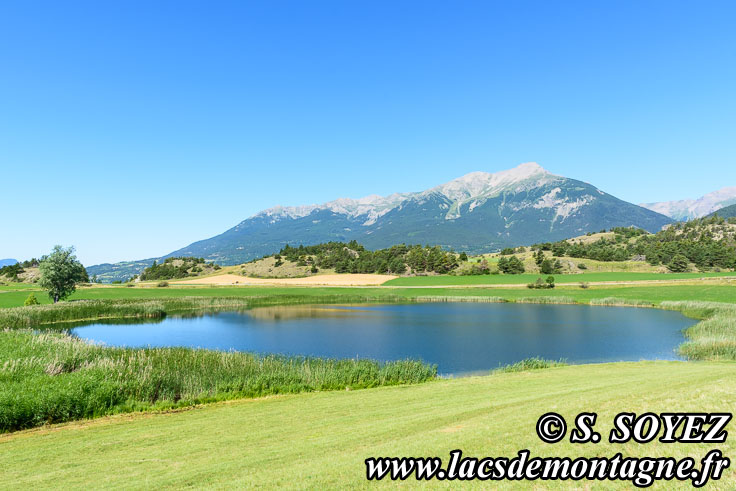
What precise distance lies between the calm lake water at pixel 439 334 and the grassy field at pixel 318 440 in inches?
Result: 587

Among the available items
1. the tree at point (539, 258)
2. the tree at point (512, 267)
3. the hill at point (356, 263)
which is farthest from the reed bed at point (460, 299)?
the tree at point (539, 258)

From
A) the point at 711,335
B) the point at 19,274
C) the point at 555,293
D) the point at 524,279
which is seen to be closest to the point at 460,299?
the point at 555,293

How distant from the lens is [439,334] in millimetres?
43781

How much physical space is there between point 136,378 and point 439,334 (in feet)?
101

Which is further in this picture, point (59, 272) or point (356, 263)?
point (356, 263)

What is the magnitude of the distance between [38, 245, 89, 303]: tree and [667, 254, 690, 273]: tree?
15608 cm

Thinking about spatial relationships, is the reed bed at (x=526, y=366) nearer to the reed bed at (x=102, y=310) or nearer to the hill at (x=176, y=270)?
the reed bed at (x=102, y=310)

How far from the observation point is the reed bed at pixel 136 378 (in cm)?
1518

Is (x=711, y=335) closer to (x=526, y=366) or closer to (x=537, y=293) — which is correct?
(x=526, y=366)

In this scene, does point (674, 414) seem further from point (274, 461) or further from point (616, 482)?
point (274, 461)

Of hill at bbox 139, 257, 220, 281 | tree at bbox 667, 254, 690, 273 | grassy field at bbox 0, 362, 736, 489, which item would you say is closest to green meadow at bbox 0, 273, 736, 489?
grassy field at bbox 0, 362, 736, 489

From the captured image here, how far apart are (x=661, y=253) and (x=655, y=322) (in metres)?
112

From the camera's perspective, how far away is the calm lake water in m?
33.6

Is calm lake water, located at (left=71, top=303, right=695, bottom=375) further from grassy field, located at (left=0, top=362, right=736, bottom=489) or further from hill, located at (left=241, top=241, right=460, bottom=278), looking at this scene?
hill, located at (left=241, top=241, right=460, bottom=278)
